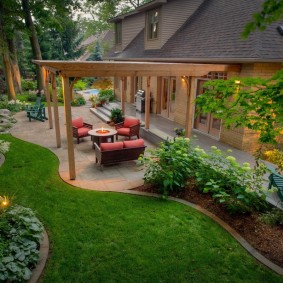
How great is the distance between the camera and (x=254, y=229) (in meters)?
5.51

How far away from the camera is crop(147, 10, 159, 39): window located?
15398mm

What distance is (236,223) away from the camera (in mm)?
5773

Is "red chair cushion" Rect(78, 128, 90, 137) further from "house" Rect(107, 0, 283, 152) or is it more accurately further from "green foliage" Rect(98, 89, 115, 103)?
"green foliage" Rect(98, 89, 115, 103)

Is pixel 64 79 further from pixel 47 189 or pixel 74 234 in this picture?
pixel 74 234

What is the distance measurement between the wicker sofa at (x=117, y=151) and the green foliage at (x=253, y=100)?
14.7 ft

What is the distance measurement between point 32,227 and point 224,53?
896 cm

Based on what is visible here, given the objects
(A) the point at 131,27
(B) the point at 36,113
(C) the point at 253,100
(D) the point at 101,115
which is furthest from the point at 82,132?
(A) the point at 131,27

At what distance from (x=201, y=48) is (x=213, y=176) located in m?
7.07

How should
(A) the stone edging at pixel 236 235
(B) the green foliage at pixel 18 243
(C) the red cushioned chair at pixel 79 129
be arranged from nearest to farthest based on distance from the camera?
1. (B) the green foliage at pixel 18 243
2. (A) the stone edging at pixel 236 235
3. (C) the red cushioned chair at pixel 79 129

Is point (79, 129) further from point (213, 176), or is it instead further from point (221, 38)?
point (221, 38)

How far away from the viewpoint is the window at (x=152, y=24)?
15398mm

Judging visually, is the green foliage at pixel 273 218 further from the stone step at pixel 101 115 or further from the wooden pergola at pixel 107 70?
the stone step at pixel 101 115

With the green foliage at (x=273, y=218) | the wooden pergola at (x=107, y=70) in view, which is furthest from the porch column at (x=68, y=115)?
the green foliage at (x=273, y=218)

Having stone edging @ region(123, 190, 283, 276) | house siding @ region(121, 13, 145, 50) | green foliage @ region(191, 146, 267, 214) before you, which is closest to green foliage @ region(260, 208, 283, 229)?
green foliage @ region(191, 146, 267, 214)
